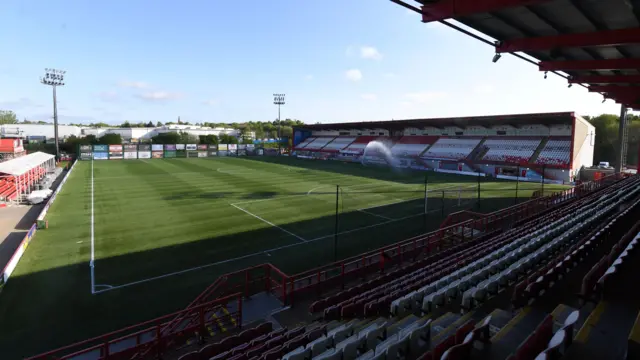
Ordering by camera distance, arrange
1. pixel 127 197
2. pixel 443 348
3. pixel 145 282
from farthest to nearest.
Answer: pixel 127 197, pixel 145 282, pixel 443 348

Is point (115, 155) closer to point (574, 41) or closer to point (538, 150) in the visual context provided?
point (538, 150)

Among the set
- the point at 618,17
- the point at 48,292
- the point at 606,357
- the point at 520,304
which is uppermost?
the point at 618,17

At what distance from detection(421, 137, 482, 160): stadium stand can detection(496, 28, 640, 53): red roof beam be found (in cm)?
4146

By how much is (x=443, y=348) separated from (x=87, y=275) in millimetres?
14051

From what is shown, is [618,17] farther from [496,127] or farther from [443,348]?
[496,127]

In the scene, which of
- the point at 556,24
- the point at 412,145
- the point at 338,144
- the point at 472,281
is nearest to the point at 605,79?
the point at 556,24

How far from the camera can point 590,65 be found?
12445 mm

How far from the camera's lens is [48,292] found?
39.0 ft

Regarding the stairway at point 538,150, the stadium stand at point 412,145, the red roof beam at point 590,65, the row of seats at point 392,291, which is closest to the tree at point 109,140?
the stadium stand at point 412,145

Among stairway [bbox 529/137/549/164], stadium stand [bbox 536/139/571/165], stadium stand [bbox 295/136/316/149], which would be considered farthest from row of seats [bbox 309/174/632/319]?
stadium stand [bbox 295/136/316/149]

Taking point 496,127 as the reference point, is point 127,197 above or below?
below

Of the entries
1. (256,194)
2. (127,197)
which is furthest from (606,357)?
(127,197)

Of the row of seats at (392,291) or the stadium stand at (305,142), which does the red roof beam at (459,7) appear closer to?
the row of seats at (392,291)

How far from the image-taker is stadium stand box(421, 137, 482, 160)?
166 feet
